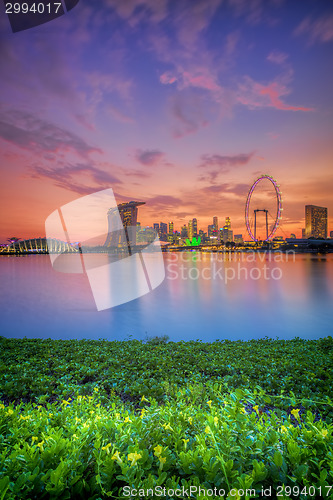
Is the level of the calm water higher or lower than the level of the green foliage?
lower

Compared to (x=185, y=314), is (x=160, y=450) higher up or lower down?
higher up

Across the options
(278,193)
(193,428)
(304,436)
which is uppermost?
(278,193)

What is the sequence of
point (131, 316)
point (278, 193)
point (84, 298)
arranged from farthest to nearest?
1. point (278, 193)
2. point (84, 298)
3. point (131, 316)

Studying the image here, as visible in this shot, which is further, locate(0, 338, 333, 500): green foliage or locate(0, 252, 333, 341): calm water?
locate(0, 252, 333, 341): calm water

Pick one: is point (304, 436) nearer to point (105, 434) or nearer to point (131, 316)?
point (105, 434)

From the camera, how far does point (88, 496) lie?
1.46 metres

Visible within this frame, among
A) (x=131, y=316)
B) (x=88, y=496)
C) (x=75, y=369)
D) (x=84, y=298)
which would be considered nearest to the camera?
(x=88, y=496)

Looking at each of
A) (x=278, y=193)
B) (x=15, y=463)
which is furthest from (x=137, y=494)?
(x=278, y=193)

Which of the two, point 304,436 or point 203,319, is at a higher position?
point 304,436

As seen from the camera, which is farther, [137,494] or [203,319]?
[203,319]

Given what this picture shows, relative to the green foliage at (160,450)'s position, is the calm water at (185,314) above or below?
below

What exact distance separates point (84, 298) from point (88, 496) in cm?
2354

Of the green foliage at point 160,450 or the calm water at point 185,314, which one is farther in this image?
the calm water at point 185,314

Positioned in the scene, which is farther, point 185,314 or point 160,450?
point 185,314
